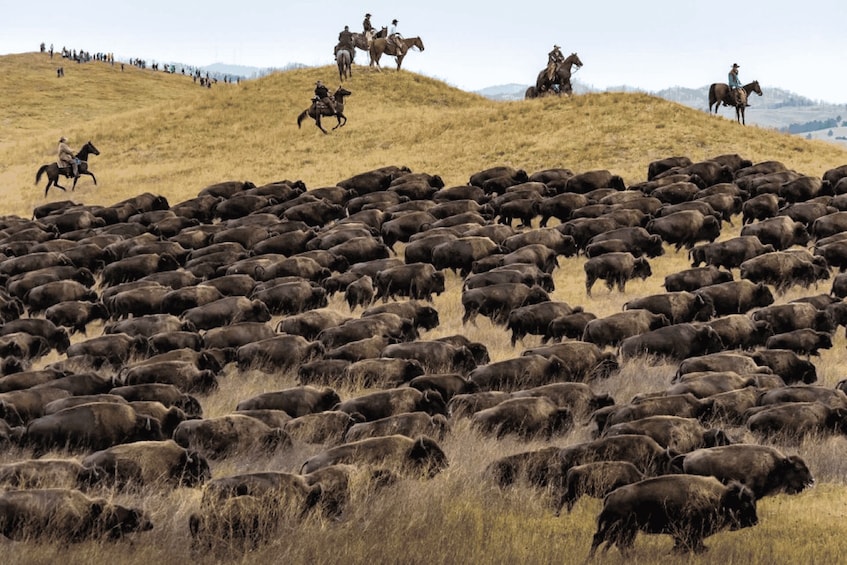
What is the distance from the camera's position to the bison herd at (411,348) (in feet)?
31.8

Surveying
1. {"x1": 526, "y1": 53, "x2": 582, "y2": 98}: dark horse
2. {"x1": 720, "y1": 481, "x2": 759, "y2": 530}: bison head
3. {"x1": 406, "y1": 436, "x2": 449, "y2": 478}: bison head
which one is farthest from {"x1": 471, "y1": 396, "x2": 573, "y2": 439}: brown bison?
{"x1": 526, "y1": 53, "x2": 582, "y2": 98}: dark horse

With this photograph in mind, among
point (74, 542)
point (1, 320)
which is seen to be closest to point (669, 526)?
point (74, 542)

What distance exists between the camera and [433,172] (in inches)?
1462

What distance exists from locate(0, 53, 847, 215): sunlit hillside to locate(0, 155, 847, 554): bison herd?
6.18 meters

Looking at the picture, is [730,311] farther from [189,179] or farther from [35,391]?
[189,179]

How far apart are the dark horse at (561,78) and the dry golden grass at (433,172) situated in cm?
215

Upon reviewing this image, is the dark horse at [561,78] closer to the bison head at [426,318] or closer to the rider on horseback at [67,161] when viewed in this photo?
the rider on horseback at [67,161]

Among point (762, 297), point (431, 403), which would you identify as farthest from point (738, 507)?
point (762, 297)

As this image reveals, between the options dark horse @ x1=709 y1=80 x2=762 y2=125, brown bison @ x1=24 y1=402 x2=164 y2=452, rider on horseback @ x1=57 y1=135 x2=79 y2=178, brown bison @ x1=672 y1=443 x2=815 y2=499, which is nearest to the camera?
brown bison @ x1=672 y1=443 x2=815 y2=499

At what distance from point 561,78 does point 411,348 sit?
109 feet

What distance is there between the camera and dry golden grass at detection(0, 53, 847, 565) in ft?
28.4

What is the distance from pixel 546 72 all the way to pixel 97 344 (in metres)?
34.1

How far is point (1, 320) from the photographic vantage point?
794 inches

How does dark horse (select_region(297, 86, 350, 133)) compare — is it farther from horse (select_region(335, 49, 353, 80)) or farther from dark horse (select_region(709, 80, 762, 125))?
dark horse (select_region(709, 80, 762, 125))
